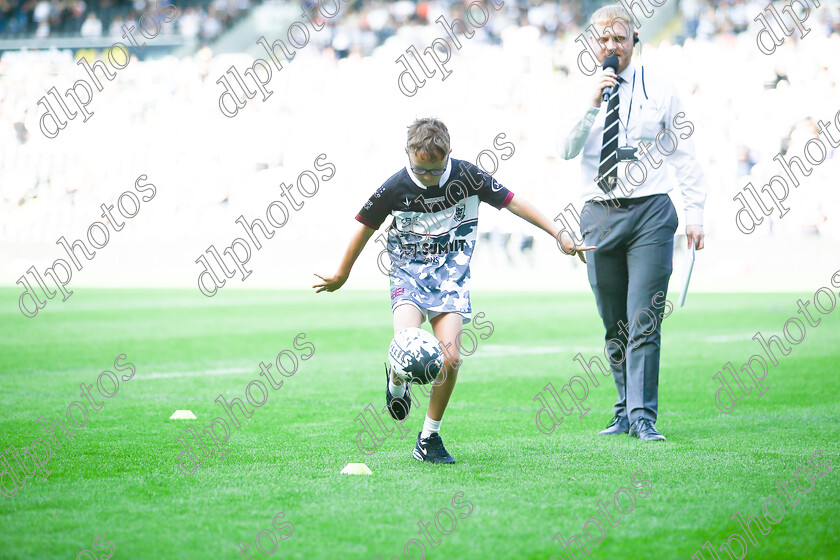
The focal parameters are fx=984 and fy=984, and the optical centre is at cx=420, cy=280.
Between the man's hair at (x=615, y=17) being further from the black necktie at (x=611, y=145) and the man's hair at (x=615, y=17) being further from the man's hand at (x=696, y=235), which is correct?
the man's hand at (x=696, y=235)

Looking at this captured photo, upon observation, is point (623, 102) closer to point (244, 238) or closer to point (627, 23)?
point (627, 23)

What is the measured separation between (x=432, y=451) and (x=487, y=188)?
1360 mm

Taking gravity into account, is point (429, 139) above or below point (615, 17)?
below

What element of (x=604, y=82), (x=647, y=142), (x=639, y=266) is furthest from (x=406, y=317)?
(x=647, y=142)

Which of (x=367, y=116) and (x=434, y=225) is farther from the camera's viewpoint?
(x=367, y=116)

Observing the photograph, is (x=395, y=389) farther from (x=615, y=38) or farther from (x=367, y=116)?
(x=367, y=116)

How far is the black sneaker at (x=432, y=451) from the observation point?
4.88 metres

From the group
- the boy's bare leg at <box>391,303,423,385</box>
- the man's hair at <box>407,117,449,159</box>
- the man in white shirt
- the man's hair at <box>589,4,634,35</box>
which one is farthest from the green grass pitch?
the man's hair at <box>589,4,634,35</box>

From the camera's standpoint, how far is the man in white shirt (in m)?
5.63

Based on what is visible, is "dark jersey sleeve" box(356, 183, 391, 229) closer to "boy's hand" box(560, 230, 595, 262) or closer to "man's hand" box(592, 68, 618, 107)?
"boy's hand" box(560, 230, 595, 262)

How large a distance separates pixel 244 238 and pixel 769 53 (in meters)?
14.2

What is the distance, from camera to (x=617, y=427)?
5.77m

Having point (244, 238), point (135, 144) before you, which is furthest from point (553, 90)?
point (135, 144)

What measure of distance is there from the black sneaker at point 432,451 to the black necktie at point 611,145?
186 centimetres
